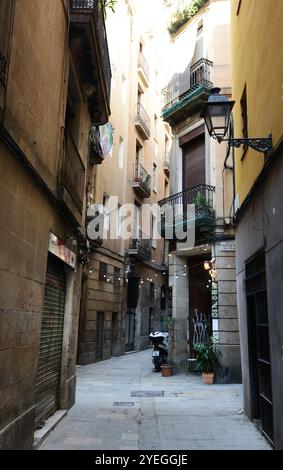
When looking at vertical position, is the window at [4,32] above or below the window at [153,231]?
below

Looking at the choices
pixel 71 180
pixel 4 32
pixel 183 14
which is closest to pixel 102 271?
pixel 183 14

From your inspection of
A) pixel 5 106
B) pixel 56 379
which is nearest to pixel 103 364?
pixel 56 379

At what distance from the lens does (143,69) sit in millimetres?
25406

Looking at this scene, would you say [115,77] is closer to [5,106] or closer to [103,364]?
[103,364]

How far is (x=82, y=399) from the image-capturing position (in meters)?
9.72

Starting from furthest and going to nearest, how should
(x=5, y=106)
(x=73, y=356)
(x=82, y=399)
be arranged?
1. (x=82, y=399)
2. (x=73, y=356)
3. (x=5, y=106)

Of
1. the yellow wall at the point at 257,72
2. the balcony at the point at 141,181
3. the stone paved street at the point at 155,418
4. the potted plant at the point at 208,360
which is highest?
the balcony at the point at 141,181

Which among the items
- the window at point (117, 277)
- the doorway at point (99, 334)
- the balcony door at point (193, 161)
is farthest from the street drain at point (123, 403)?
the window at point (117, 277)

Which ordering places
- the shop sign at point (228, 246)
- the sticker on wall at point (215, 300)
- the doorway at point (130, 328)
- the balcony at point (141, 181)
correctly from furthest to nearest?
the balcony at point (141, 181)
the doorway at point (130, 328)
the shop sign at point (228, 246)
the sticker on wall at point (215, 300)

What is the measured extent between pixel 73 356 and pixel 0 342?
4701mm

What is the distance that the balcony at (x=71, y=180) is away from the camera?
6.88 metres

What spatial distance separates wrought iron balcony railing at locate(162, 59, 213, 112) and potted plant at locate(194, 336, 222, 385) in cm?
847

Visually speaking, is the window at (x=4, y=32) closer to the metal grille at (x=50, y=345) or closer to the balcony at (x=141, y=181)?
the metal grille at (x=50, y=345)

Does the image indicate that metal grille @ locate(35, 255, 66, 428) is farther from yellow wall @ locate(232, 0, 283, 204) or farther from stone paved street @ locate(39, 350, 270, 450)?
yellow wall @ locate(232, 0, 283, 204)
